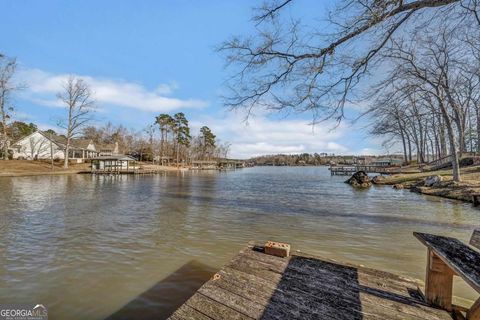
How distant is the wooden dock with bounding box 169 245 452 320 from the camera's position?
8.71 ft

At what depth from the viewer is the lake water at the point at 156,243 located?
13.6 ft

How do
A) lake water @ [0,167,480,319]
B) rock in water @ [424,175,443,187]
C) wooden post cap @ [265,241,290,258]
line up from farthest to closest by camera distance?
1. rock in water @ [424,175,443,187]
2. wooden post cap @ [265,241,290,258]
3. lake water @ [0,167,480,319]

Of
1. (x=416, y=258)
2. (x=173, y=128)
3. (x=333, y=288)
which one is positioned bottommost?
(x=416, y=258)

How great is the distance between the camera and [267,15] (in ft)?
17.3

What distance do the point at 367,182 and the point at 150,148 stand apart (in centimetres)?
5678

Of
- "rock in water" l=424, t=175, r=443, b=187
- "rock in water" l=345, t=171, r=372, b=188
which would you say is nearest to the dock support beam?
"rock in water" l=424, t=175, r=443, b=187

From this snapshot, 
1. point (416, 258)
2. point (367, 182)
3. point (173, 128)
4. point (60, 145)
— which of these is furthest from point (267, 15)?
point (173, 128)

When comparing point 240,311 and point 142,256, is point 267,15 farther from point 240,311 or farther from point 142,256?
point 142,256

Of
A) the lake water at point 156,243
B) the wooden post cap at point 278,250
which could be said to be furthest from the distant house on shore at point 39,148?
the wooden post cap at point 278,250

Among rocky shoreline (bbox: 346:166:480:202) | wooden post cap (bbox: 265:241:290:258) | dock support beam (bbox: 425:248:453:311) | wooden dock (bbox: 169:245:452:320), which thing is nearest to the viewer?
wooden dock (bbox: 169:245:452:320)

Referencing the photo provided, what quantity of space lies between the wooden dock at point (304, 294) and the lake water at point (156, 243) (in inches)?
48.1

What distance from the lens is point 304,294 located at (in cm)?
304

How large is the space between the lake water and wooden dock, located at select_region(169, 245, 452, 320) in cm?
122

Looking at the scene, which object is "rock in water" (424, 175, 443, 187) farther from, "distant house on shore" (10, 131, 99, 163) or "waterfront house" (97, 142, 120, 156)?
"waterfront house" (97, 142, 120, 156)
